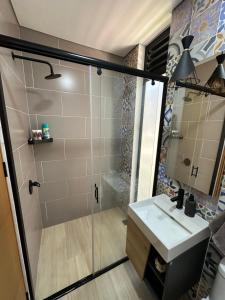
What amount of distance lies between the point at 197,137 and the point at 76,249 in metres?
1.77

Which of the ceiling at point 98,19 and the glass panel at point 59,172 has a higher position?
the ceiling at point 98,19

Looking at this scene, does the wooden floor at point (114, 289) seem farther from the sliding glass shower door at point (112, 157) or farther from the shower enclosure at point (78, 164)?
the sliding glass shower door at point (112, 157)

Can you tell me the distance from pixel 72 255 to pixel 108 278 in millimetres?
468

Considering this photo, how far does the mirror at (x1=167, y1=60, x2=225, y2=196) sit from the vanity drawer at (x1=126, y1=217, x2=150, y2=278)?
573 mm

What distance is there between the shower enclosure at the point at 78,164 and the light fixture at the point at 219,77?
0.41m

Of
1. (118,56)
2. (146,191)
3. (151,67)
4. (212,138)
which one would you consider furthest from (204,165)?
(118,56)

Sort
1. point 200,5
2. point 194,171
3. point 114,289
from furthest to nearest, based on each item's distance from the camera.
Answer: point 114,289, point 194,171, point 200,5

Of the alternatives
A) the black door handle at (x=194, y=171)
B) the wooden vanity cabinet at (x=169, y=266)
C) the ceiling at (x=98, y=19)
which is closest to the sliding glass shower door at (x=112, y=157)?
the ceiling at (x=98, y=19)

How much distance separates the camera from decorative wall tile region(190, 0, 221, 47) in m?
0.90

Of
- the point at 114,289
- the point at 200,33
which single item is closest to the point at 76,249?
the point at 114,289

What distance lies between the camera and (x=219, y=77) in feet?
2.93

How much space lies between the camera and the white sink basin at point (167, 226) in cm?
86

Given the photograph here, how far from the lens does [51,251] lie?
1.58 meters

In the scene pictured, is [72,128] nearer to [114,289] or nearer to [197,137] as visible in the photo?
[197,137]
